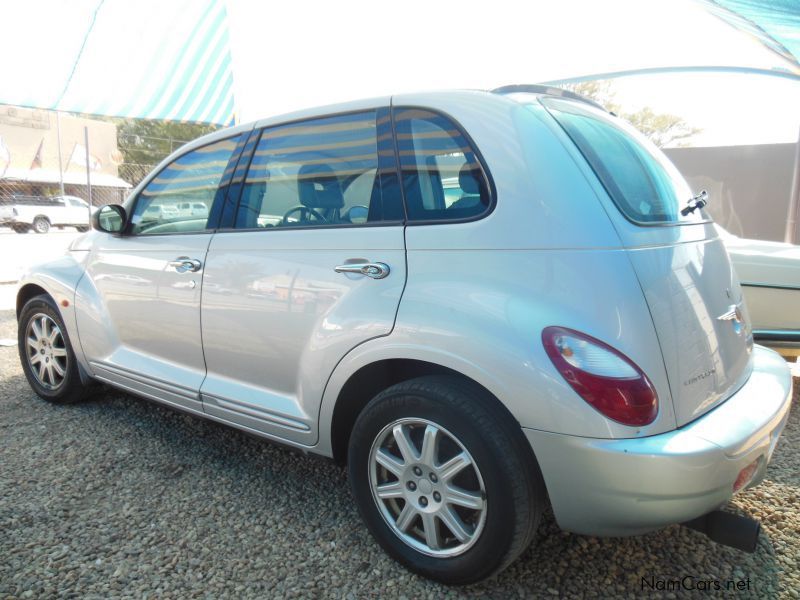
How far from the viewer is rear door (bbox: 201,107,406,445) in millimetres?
2191

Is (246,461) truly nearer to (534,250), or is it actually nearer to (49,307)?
(49,307)

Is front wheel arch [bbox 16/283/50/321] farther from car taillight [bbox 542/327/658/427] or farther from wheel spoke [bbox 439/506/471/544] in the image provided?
car taillight [bbox 542/327/658/427]

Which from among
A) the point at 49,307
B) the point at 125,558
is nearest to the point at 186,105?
the point at 49,307

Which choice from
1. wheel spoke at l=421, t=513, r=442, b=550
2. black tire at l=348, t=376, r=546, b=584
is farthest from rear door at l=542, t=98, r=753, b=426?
wheel spoke at l=421, t=513, r=442, b=550

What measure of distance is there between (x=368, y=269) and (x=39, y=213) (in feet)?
86.4

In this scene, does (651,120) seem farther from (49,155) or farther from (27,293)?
(49,155)

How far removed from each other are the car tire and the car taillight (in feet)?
88.7

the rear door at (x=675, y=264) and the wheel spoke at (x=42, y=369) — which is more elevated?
the rear door at (x=675, y=264)

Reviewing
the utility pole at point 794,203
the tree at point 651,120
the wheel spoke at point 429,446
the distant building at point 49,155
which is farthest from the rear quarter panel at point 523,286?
the distant building at point 49,155

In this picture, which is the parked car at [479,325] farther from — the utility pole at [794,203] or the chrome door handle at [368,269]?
the utility pole at [794,203]

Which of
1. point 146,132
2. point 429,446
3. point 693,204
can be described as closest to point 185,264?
point 429,446

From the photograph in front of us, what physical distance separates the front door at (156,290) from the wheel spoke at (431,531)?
4.35 ft

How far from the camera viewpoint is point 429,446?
6.57 ft

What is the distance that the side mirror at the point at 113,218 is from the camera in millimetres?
3266
